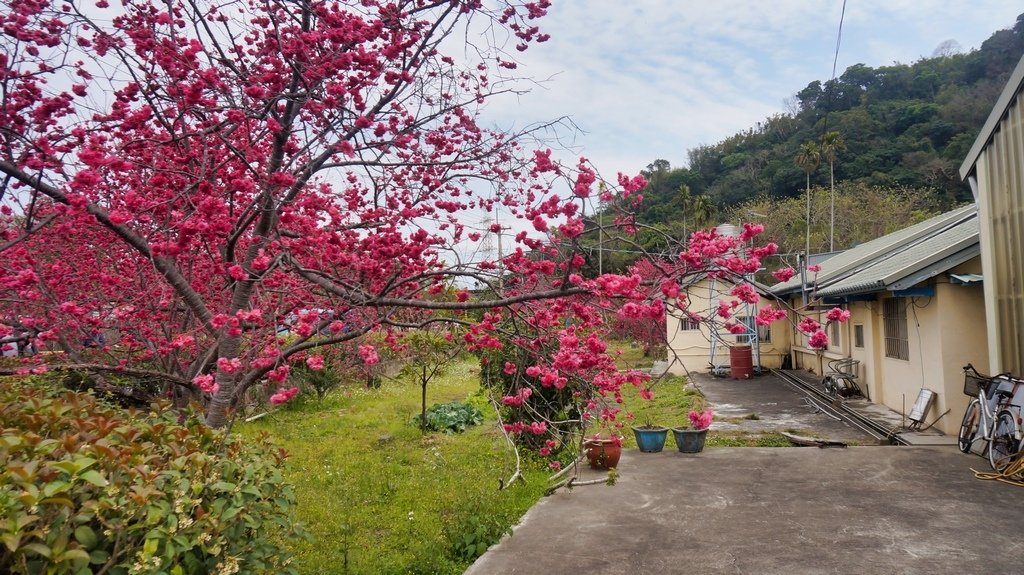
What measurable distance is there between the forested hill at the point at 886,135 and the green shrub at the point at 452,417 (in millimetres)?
17716

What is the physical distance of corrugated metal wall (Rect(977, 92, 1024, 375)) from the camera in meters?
7.44

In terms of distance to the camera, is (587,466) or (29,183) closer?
(29,183)

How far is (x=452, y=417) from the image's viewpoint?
11.2 metres

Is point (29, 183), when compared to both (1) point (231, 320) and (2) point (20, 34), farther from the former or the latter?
(1) point (231, 320)

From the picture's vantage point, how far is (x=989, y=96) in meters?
32.6

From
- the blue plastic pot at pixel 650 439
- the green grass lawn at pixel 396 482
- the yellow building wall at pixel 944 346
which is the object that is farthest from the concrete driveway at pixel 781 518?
the yellow building wall at pixel 944 346

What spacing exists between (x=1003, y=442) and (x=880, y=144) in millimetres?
31763

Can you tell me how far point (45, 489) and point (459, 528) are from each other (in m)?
3.80

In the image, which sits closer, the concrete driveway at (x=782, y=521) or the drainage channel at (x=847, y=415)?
the concrete driveway at (x=782, y=521)

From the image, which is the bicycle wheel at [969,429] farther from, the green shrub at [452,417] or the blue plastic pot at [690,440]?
the green shrub at [452,417]

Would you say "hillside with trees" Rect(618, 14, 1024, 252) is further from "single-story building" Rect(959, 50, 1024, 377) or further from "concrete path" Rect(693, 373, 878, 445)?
"single-story building" Rect(959, 50, 1024, 377)

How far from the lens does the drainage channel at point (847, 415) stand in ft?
29.8

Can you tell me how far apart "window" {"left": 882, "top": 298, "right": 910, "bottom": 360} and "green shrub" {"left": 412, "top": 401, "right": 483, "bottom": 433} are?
7524mm

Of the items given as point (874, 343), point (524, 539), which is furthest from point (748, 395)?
point (524, 539)
